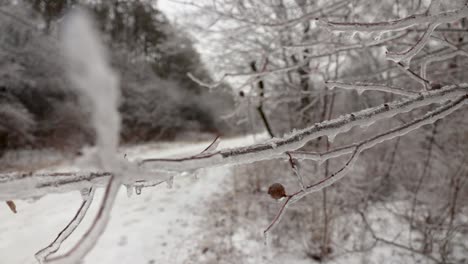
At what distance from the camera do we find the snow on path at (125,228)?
11.5ft

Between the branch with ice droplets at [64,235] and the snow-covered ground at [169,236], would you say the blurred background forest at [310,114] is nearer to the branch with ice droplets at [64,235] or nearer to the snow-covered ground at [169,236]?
the snow-covered ground at [169,236]

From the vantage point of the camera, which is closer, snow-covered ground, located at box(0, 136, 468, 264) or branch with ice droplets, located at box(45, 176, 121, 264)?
branch with ice droplets, located at box(45, 176, 121, 264)

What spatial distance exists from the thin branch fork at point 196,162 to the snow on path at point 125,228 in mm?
2216

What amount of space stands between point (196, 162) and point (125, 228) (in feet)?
14.0

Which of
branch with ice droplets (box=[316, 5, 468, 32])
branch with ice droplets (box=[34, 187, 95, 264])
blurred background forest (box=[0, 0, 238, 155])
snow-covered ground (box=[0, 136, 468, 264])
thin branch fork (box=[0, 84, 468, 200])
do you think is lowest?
snow-covered ground (box=[0, 136, 468, 264])

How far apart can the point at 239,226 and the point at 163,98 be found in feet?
50.9

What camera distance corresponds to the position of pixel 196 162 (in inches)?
20.2

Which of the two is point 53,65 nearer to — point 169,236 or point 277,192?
point 169,236

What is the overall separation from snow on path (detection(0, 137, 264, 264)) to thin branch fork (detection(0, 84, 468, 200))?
222cm

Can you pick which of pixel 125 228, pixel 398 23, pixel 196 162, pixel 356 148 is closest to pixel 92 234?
pixel 196 162

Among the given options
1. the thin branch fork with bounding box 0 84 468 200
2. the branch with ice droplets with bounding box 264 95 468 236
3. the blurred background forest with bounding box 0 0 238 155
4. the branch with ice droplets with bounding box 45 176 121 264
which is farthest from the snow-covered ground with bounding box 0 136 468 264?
the branch with ice droplets with bounding box 45 176 121 264

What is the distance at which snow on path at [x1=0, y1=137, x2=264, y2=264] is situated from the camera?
3.52 metres

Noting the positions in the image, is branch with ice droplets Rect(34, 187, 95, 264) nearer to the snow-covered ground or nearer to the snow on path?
the snow on path

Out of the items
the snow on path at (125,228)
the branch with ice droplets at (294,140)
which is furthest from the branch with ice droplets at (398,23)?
the snow on path at (125,228)
